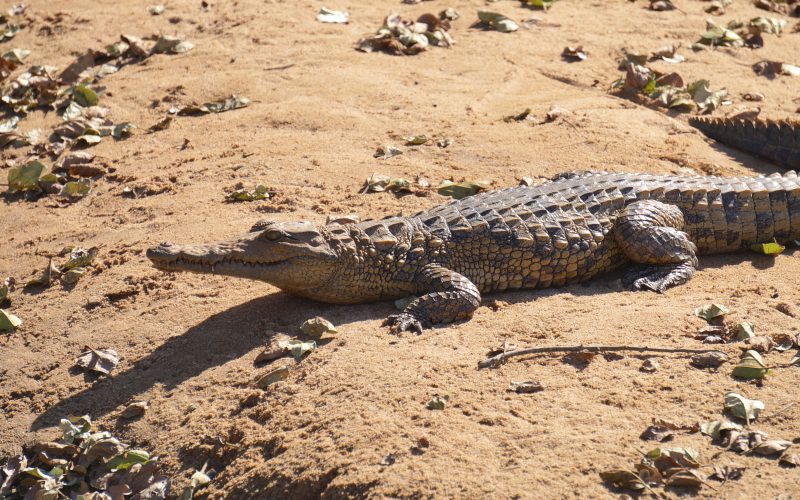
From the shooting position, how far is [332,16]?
1056 centimetres

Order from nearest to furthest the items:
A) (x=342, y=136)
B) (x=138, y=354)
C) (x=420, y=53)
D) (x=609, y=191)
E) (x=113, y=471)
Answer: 1. (x=113, y=471)
2. (x=138, y=354)
3. (x=609, y=191)
4. (x=342, y=136)
5. (x=420, y=53)

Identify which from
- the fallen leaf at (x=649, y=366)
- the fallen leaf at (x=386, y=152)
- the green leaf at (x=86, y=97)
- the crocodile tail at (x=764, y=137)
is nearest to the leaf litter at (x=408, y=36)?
the fallen leaf at (x=386, y=152)

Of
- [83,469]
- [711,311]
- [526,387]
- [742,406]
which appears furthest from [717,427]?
[83,469]

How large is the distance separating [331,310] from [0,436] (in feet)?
7.02

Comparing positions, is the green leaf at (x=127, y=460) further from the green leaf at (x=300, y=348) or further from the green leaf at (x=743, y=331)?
the green leaf at (x=743, y=331)

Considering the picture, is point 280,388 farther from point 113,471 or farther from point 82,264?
point 82,264

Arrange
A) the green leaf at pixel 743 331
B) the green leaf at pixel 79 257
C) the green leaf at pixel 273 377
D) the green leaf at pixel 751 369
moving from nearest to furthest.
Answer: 1. the green leaf at pixel 751 369
2. the green leaf at pixel 743 331
3. the green leaf at pixel 273 377
4. the green leaf at pixel 79 257

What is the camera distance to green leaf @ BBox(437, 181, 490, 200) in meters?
7.41

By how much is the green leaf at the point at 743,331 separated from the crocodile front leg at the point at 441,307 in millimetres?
1586

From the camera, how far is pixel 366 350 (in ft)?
17.7

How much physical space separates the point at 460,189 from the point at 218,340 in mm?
2553

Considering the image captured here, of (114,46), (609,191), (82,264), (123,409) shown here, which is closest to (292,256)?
(123,409)

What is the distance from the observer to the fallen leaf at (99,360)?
571 cm

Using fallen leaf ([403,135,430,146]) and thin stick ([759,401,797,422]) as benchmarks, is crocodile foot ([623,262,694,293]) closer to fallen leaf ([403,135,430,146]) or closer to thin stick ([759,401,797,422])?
thin stick ([759,401,797,422])
